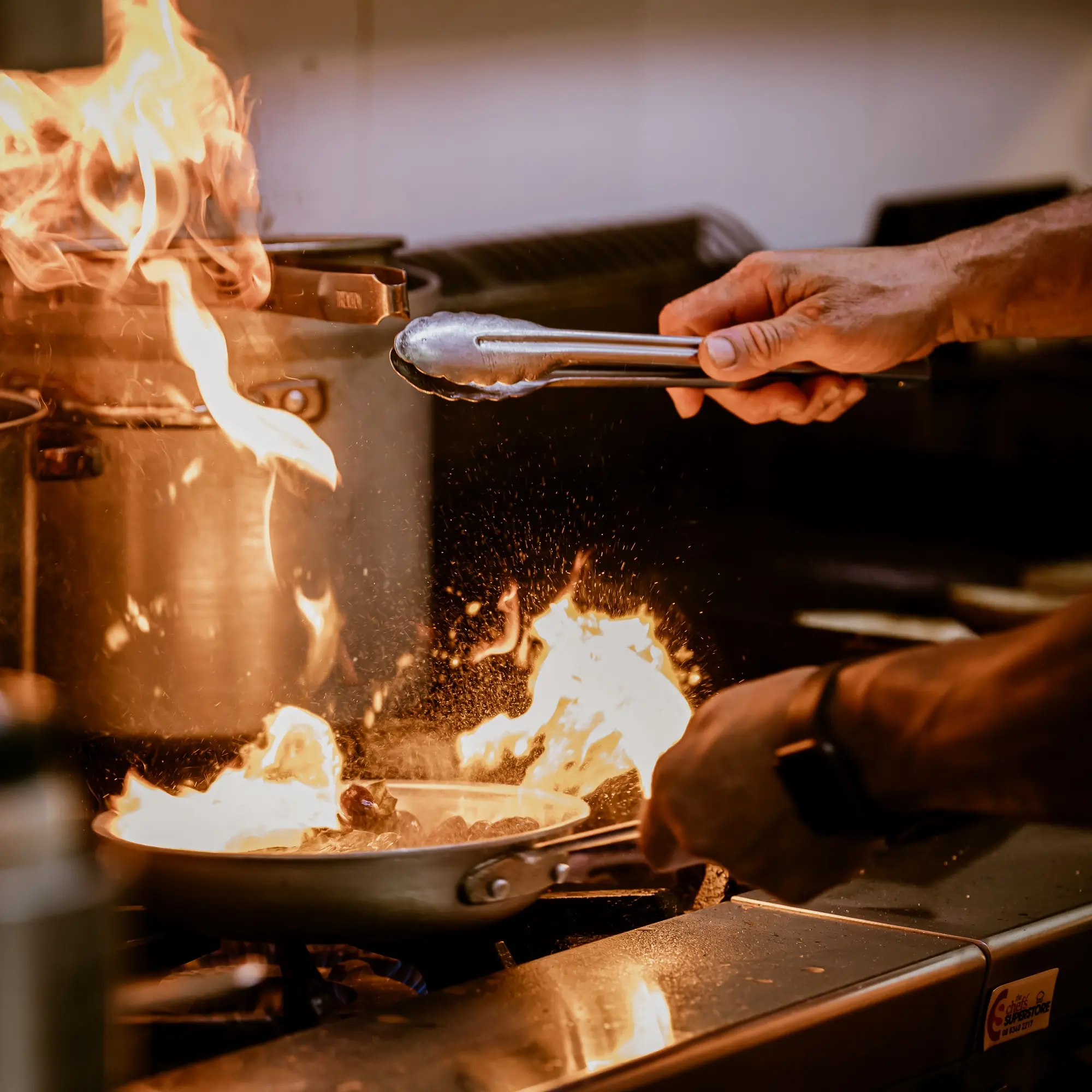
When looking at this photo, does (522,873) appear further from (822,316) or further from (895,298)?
(895,298)

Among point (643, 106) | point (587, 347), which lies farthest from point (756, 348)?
point (643, 106)

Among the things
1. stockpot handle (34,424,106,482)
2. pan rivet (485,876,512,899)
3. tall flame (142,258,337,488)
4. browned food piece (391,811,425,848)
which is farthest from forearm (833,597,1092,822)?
stockpot handle (34,424,106,482)

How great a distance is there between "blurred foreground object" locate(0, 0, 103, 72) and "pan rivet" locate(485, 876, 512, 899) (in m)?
0.62

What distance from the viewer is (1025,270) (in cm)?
152

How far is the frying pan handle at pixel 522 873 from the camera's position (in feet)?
2.77

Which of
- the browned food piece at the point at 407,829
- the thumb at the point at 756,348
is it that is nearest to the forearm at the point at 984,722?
the browned food piece at the point at 407,829

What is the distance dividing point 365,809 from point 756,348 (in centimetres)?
67

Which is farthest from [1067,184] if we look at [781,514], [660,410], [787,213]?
[660,410]

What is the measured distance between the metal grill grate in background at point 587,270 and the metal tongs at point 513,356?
1.76 ft

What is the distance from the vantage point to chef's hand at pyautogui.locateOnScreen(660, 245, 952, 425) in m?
1.42

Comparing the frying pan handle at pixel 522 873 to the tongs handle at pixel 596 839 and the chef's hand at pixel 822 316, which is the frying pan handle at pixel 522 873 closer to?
the tongs handle at pixel 596 839

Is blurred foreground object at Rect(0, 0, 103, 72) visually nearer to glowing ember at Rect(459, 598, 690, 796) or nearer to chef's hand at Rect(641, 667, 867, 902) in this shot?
chef's hand at Rect(641, 667, 867, 902)

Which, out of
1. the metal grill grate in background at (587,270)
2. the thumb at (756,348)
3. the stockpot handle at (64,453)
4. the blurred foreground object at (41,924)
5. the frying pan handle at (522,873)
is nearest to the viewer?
the blurred foreground object at (41,924)

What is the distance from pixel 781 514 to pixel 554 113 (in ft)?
3.29
